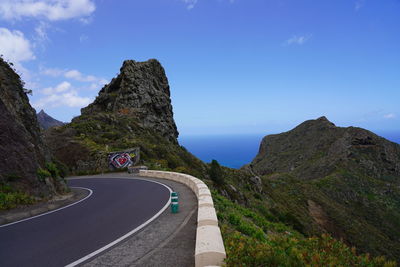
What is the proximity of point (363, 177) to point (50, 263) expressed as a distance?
9085 centimetres

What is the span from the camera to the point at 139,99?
6062 centimetres

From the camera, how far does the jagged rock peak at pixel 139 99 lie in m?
59.0

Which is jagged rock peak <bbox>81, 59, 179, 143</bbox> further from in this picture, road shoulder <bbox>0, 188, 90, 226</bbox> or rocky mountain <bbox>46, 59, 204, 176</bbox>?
road shoulder <bbox>0, 188, 90, 226</bbox>

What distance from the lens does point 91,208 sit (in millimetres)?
11320

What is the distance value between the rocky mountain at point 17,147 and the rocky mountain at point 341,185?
29.2m

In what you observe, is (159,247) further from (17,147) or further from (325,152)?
(325,152)

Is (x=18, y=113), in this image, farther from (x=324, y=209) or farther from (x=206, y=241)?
(x=324, y=209)

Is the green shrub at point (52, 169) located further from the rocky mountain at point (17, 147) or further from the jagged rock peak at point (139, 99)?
the jagged rock peak at point (139, 99)

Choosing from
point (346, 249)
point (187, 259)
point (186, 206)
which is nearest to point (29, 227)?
point (186, 206)

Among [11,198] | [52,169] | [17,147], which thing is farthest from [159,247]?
[52,169]

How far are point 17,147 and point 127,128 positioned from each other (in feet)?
111

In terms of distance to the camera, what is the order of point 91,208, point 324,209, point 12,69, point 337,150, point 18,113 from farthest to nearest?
point 337,150
point 324,209
point 12,69
point 18,113
point 91,208

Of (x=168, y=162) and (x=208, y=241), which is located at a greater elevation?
(x=208, y=241)

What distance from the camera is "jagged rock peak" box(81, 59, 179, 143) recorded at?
2322 inches
